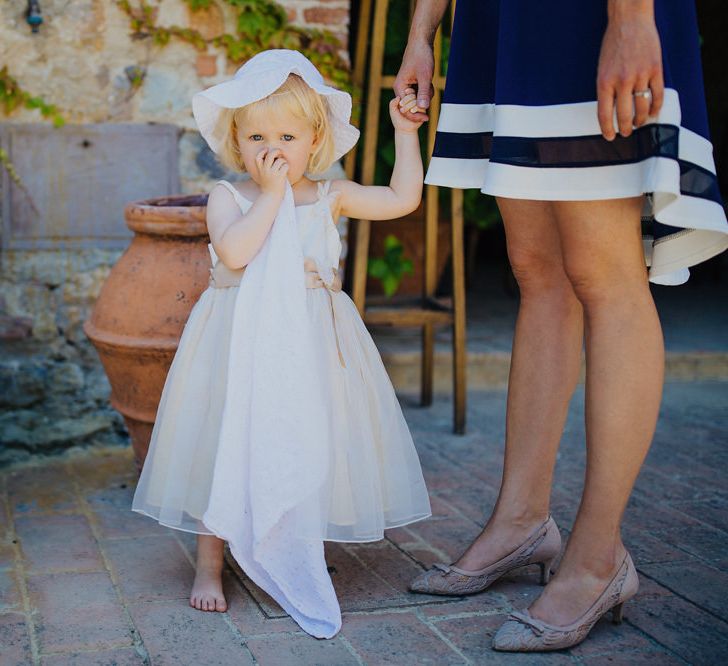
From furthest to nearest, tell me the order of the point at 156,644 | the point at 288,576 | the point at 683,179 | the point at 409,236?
the point at 409,236 → the point at 288,576 → the point at 156,644 → the point at 683,179

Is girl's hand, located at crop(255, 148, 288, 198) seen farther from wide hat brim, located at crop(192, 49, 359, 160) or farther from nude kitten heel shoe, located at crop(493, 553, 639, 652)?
nude kitten heel shoe, located at crop(493, 553, 639, 652)

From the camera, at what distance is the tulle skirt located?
6.77 feet

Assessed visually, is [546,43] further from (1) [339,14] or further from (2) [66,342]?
(2) [66,342]

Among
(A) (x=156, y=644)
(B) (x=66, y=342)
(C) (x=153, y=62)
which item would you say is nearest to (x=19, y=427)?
(B) (x=66, y=342)

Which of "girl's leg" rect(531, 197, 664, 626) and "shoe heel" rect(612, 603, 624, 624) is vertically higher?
"girl's leg" rect(531, 197, 664, 626)

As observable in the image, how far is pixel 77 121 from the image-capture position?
3365 millimetres

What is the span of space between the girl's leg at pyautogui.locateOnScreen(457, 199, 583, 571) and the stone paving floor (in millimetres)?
145

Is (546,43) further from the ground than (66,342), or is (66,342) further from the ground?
(546,43)

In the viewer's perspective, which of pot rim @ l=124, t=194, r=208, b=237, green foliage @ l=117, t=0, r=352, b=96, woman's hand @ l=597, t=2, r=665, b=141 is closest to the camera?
woman's hand @ l=597, t=2, r=665, b=141

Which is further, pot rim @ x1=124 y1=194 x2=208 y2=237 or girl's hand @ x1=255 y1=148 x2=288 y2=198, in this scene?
pot rim @ x1=124 y1=194 x2=208 y2=237

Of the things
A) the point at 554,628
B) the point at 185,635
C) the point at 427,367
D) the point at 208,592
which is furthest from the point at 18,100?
the point at 554,628

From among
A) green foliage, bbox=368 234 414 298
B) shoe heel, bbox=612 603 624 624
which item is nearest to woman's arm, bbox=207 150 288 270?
shoe heel, bbox=612 603 624 624

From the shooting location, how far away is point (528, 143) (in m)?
1.76

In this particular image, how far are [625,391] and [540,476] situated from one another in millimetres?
376
